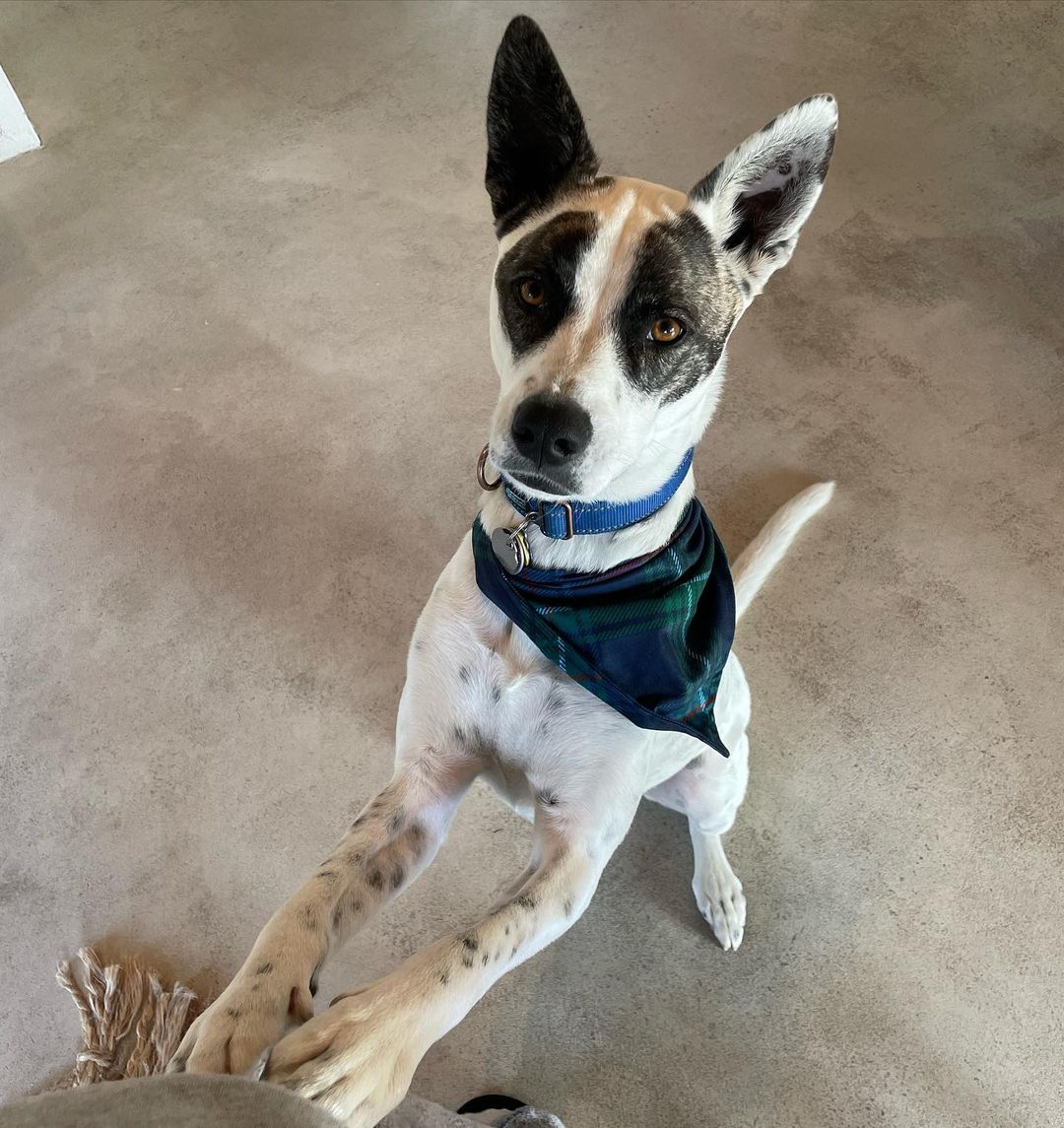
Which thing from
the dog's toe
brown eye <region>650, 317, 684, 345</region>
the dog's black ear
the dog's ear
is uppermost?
the dog's black ear

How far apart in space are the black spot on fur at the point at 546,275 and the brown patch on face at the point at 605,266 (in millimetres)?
20

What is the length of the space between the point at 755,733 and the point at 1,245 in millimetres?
3473

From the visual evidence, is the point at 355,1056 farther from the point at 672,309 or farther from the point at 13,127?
the point at 13,127

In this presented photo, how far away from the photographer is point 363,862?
156 cm

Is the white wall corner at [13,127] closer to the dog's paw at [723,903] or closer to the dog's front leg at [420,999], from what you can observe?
the dog's front leg at [420,999]

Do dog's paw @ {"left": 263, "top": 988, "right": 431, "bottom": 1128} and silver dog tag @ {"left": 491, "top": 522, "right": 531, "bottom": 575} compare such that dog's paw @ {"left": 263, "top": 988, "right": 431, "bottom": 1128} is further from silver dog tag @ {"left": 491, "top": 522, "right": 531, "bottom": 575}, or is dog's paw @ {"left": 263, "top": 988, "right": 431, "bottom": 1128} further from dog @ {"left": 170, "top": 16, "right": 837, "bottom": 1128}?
silver dog tag @ {"left": 491, "top": 522, "right": 531, "bottom": 575}

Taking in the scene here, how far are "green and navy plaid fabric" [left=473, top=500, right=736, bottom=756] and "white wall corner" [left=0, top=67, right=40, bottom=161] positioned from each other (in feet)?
11.5

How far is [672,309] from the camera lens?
151cm

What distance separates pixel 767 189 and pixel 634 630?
0.89 meters

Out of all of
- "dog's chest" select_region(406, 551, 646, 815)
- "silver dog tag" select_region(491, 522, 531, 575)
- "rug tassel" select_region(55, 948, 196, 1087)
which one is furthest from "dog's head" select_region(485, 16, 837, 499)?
"rug tassel" select_region(55, 948, 196, 1087)

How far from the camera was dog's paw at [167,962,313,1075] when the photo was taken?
1.24 meters

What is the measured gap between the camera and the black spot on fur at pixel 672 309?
4.87 feet

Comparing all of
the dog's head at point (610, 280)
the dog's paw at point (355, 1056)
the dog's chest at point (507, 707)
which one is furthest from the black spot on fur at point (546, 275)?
the dog's paw at point (355, 1056)

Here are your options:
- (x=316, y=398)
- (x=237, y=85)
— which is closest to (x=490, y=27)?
(x=237, y=85)
